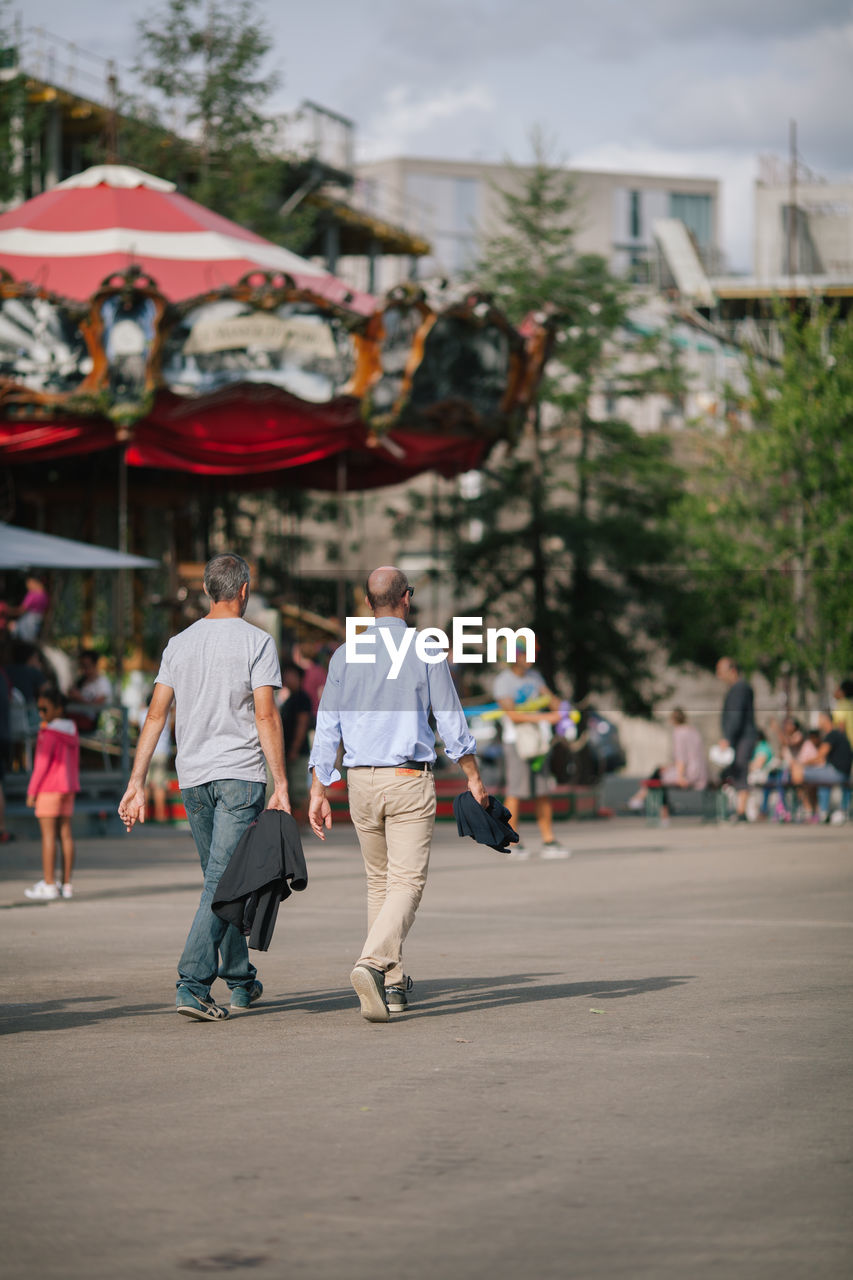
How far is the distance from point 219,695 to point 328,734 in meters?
0.52

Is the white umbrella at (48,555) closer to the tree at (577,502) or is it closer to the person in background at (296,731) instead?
the person in background at (296,731)

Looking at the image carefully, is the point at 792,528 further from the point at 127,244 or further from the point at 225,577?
the point at 225,577

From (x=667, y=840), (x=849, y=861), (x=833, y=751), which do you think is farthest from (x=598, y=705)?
(x=849, y=861)

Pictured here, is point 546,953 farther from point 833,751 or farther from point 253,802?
point 833,751

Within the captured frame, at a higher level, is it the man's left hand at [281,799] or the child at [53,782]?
the man's left hand at [281,799]

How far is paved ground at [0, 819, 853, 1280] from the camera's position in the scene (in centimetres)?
440

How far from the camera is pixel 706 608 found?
31.8 m

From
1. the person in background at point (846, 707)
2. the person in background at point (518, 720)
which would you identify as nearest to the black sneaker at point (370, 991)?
the person in background at point (518, 720)

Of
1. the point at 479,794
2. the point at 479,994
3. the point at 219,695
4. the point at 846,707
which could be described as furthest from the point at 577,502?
the point at 219,695

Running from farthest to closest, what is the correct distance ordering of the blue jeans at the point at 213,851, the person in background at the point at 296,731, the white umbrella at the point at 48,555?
the person in background at the point at 296,731 < the white umbrella at the point at 48,555 < the blue jeans at the point at 213,851

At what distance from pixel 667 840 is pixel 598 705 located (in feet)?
41.8

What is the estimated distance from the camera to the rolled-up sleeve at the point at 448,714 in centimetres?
800

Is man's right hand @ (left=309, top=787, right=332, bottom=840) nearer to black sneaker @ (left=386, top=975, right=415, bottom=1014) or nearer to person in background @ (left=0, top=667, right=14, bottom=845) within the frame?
black sneaker @ (left=386, top=975, right=415, bottom=1014)

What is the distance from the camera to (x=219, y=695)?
26.0 feet
